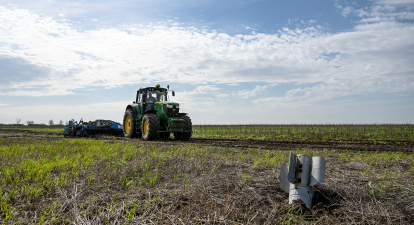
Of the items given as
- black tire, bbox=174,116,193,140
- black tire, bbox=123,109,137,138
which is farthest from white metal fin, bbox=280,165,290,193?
black tire, bbox=123,109,137,138

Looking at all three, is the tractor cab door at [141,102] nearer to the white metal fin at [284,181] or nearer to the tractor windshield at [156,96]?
the tractor windshield at [156,96]

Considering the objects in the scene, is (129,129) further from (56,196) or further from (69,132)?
(56,196)

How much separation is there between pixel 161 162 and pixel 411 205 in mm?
4467

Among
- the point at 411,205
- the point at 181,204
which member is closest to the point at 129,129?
the point at 181,204

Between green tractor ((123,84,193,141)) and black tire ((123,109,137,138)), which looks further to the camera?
black tire ((123,109,137,138))

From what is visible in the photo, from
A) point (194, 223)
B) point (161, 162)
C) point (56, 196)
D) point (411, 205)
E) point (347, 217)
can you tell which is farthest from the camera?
point (161, 162)

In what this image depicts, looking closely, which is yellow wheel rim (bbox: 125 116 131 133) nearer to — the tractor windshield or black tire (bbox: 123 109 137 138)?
black tire (bbox: 123 109 137 138)

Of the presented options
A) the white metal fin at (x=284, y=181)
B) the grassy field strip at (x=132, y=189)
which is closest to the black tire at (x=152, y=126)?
the grassy field strip at (x=132, y=189)

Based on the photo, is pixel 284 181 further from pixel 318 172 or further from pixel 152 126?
pixel 152 126

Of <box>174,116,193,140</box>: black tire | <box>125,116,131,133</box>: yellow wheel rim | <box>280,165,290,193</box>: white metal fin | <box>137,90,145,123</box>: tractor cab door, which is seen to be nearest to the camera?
<box>280,165,290,193</box>: white metal fin

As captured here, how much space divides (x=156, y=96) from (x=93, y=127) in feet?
15.9

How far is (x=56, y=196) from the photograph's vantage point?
4039 millimetres

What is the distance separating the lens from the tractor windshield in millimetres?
14922

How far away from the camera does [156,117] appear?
13711mm
